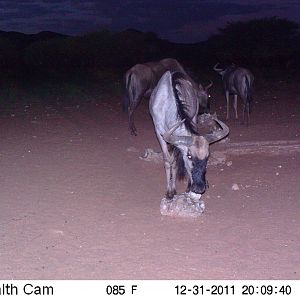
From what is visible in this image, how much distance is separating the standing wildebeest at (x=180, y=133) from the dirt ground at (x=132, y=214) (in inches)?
19.8

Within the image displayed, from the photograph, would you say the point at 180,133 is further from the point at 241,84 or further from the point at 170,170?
the point at 241,84

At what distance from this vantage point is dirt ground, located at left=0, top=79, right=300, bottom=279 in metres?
4.82

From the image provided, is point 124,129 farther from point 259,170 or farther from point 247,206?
point 247,206

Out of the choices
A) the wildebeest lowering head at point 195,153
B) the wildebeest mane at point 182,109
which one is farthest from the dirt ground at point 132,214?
the wildebeest mane at point 182,109

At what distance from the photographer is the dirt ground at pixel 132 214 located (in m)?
4.82

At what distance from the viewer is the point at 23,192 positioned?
23.4ft

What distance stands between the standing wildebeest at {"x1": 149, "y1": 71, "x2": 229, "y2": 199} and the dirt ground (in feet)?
1.65

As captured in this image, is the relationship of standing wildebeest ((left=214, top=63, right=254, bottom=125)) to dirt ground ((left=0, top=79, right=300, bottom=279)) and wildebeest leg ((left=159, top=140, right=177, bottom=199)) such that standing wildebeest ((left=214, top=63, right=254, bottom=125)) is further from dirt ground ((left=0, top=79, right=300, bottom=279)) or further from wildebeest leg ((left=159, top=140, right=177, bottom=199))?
wildebeest leg ((left=159, top=140, right=177, bottom=199))

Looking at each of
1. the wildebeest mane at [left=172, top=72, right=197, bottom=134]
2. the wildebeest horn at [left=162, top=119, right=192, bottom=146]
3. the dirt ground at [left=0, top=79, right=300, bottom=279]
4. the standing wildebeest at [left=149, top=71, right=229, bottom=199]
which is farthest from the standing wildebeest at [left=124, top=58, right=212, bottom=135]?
the wildebeest horn at [left=162, top=119, right=192, bottom=146]

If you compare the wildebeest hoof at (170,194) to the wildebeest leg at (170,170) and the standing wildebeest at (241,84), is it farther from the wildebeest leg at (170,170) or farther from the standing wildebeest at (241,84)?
the standing wildebeest at (241,84)

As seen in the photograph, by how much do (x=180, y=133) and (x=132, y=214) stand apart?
1.12 metres

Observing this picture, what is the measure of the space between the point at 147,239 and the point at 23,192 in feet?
7.85

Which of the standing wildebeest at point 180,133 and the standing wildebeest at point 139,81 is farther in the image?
the standing wildebeest at point 139,81

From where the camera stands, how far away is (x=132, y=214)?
6238 millimetres
